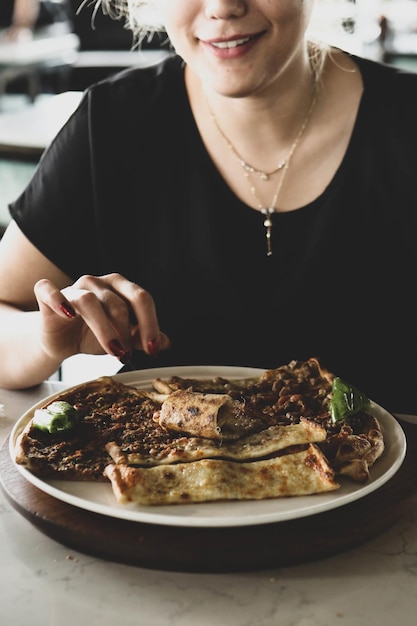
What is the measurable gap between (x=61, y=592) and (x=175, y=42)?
103 cm

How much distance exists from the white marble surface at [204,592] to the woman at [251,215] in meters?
0.71

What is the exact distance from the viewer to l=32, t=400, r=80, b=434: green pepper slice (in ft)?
3.75

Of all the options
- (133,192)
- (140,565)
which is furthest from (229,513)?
(133,192)

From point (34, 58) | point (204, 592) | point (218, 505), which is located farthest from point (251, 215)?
point (34, 58)

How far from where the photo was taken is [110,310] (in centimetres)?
130

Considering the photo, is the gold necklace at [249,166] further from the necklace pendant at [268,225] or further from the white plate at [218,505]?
the white plate at [218,505]

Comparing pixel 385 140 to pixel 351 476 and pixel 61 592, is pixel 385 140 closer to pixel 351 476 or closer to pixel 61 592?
pixel 351 476

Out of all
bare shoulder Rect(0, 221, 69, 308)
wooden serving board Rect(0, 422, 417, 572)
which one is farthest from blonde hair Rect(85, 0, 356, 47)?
wooden serving board Rect(0, 422, 417, 572)

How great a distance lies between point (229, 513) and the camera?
0.99m

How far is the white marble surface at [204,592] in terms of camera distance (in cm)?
89

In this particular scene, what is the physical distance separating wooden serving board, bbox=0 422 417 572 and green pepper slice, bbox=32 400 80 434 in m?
0.10

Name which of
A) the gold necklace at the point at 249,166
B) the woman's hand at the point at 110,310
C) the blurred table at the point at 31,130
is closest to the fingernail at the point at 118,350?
the woman's hand at the point at 110,310

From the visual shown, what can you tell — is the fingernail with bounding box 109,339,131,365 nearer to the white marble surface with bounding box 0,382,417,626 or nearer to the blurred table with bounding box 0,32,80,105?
the white marble surface with bounding box 0,382,417,626

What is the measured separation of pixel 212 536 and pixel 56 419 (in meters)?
0.30
